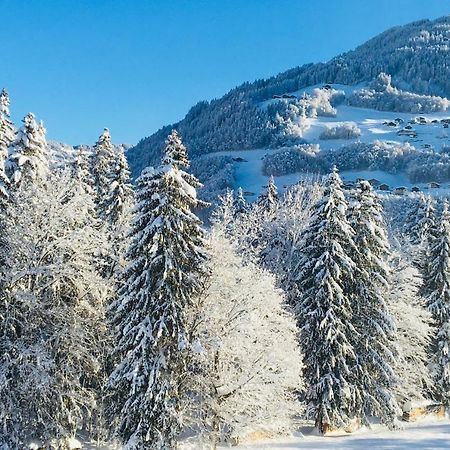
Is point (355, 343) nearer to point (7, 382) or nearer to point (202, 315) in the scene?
point (202, 315)

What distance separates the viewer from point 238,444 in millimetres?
24469

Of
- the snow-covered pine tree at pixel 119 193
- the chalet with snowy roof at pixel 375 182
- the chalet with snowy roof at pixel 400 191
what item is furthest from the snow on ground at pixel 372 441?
the chalet with snowy roof at pixel 375 182

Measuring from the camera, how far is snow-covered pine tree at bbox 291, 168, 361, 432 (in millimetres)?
27156

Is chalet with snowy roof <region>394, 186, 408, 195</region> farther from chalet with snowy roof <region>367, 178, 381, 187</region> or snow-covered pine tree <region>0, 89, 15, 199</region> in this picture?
snow-covered pine tree <region>0, 89, 15, 199</region>

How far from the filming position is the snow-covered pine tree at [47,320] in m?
18.6

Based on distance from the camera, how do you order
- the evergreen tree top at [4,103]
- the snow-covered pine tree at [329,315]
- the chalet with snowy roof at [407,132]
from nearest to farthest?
the snow-covered pine tree at [329,315]
the evergreen tree top at [4,103]
the chalet with snowy roof at [407,132]

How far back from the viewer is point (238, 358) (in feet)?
68.9

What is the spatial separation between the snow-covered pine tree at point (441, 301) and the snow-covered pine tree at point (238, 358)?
19.8 m

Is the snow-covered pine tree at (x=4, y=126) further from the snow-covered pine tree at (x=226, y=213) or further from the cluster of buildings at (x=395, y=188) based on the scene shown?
the cluster of buildings at (x=395, y=188)

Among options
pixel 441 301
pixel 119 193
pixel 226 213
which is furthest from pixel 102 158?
pixel 441 301

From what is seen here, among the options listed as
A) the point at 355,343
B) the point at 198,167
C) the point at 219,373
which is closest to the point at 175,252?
the point at 219,373

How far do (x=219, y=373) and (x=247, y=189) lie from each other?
14507 centimetres

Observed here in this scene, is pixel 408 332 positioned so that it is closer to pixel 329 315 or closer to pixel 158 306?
pixel 329 315

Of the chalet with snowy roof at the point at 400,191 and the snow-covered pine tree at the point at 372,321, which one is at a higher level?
the chalet with snowy roof at the point at 400,191
